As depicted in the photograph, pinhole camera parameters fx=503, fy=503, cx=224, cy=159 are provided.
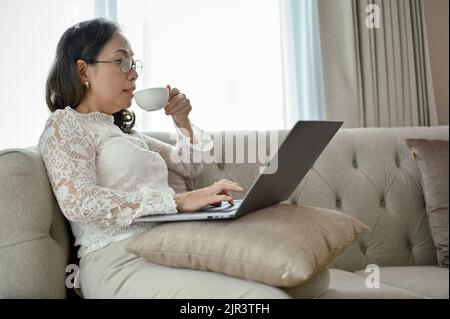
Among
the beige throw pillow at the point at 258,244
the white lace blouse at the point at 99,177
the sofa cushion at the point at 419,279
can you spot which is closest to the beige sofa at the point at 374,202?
the sofa cushion at the point at 419,279

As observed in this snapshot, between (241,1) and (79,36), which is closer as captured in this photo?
(79,36)

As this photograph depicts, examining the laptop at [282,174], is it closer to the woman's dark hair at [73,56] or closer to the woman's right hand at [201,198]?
the woman's right hand at [201,198]

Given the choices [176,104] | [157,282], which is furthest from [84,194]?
[176,104]

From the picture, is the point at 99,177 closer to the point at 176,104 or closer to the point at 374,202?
the point at 176,104

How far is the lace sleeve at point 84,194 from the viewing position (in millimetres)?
1033

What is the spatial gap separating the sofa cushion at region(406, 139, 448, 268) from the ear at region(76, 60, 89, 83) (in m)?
0.96

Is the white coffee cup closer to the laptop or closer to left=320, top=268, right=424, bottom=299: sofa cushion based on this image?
the laptop

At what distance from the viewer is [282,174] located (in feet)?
3.25

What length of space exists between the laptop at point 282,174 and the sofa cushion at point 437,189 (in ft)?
1.70

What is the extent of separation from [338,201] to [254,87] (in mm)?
646

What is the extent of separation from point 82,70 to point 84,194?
0.38 metres
